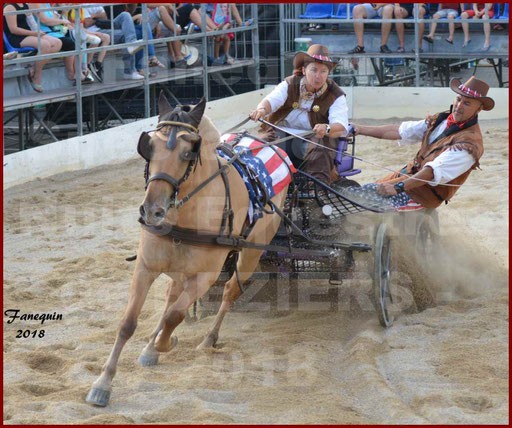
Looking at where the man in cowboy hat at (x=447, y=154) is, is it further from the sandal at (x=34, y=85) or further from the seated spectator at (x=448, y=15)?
the seated spectator at (x=448, y=15)

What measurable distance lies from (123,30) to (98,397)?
7.44 m

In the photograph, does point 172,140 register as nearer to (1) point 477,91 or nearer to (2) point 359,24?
(1) point 477,91

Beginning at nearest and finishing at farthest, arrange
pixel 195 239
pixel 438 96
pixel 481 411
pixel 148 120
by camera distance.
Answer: pixel 481 411, pixel 195 239, pixel 148 120, pixel 438 96

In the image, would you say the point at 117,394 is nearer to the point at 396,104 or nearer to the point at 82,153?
the point at 82,153

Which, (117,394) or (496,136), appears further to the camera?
(496,136)

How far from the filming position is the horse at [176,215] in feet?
13.8

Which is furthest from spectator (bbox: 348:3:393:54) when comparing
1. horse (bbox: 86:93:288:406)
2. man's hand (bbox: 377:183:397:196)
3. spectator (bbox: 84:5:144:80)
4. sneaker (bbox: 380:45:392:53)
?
horse (bbox: 86:93:288:406)

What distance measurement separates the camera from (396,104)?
1273 centimetres

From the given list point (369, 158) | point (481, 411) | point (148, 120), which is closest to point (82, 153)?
point (148, 120)

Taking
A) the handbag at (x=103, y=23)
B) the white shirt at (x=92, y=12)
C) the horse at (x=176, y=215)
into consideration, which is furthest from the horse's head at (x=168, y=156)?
the handbag at (x=103, y=23)

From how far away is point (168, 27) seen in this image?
1180cm

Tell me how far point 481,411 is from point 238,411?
1.18m

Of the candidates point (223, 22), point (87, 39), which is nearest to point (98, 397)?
point (87, 39)

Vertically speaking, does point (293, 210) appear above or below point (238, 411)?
above
